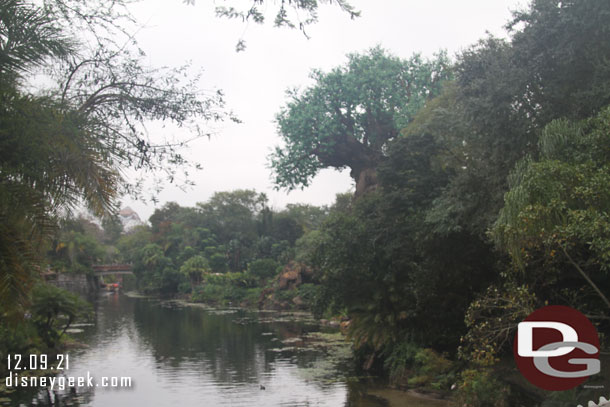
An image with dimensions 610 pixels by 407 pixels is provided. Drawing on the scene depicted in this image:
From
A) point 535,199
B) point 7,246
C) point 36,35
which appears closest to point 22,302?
point 7,246

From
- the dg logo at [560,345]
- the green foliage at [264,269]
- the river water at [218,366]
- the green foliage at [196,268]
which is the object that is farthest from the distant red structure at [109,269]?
the dg logo at [560,345]

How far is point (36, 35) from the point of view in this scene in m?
7.12

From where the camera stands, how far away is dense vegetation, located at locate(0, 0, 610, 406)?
22.1 ft

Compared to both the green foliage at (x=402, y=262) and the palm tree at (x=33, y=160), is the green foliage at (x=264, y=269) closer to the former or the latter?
the green foliage at (x=402, y=262)

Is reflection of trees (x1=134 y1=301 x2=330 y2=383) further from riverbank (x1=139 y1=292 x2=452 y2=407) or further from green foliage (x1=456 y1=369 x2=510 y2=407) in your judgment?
green foliage (x1=456 y1=369 x2=510 y2=407)

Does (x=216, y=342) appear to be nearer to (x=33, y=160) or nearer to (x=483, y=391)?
(x=483, y=391)

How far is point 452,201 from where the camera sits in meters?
11.5

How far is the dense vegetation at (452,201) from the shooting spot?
6.73 meters

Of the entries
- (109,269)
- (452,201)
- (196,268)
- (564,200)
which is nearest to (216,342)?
(452,201)

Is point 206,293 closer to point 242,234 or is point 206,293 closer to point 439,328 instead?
point 242,234

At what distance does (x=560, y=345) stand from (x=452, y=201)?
13.3 feet

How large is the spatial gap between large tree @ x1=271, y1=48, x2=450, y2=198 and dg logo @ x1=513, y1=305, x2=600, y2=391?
2061cm

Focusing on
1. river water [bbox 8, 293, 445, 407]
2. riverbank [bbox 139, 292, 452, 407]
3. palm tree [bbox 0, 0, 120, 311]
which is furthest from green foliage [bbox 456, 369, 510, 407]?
palm tree [bbox 0, 0, 120, 311]

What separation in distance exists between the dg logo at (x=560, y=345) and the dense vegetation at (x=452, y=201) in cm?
34
